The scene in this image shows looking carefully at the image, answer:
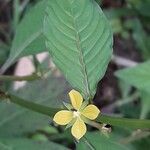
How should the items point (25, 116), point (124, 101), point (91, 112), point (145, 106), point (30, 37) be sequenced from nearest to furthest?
point (91, 112) < point (30, 37) < point (25, 116) < point (145, 106) < point (124, 101)

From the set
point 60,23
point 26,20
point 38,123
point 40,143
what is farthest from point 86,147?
point 38,123

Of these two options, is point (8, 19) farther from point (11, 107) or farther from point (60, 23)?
point (60, 23)

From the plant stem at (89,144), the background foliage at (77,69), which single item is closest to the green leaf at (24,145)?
the background foliage at (77,69)

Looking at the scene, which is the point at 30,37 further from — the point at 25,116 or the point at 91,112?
the point at 91,112

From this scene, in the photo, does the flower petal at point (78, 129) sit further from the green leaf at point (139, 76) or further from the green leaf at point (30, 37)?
the green leaf at point (139, 76)

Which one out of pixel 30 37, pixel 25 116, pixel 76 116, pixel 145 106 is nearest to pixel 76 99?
pixel 76 116

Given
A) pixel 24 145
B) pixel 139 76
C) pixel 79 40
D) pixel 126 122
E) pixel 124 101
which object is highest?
pixel 79 40

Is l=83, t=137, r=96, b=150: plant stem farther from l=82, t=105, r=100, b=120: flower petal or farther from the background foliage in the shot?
l=82, t=105, r=100, b=120: flower petal

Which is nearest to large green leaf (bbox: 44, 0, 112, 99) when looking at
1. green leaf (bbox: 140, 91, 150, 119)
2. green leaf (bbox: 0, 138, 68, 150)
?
green leaf (bbox: 0, 138, 68, 150)
